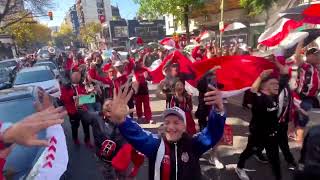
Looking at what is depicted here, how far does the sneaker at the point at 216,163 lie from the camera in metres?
5.98

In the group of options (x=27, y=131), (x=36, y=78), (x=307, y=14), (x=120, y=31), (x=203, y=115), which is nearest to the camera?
(x=27, y=131)

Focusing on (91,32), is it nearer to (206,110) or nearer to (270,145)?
(206,110)

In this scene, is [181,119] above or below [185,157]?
above

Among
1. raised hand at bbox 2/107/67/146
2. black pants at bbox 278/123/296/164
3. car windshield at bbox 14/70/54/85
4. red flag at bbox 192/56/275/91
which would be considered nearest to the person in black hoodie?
black pants at bbox 278/123/296/164

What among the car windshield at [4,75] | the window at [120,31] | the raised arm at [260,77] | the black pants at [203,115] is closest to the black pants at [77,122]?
the black pants at [203,115]

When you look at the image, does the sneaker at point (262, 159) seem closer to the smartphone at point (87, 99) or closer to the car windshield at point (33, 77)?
the smartphone at point (87, 99)

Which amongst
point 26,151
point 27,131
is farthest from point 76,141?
point 27,131

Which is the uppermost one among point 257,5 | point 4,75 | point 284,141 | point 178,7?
point 178,7

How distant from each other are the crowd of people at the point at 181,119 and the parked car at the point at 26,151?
1.72 ft

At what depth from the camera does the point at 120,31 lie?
75.0 meters

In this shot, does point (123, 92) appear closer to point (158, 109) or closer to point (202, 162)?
point (202, 162)

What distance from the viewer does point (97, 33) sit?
93188 millimetres

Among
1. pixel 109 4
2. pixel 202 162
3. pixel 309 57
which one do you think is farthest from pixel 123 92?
pixel 109 4

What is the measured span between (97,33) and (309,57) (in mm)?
90107
